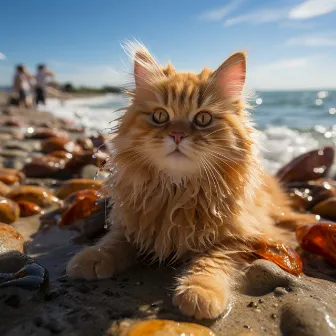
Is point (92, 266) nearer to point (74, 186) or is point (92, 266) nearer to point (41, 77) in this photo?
point (74, 186)

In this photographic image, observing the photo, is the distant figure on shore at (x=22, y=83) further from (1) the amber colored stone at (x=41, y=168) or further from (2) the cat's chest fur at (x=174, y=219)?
(2) the cat's chest fur at (x=174, y=219)

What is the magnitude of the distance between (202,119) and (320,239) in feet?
4.02

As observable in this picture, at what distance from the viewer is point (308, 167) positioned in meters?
5.39

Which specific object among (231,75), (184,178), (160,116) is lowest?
(184,178)

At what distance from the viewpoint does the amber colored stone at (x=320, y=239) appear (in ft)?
8.37

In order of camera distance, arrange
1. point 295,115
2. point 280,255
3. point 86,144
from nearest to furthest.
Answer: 1. point 280,255
2. point 86,144
3. point 295,115

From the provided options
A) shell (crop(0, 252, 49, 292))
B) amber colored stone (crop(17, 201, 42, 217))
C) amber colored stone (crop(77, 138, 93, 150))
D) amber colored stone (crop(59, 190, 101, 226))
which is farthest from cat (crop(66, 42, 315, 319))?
amber colored stone (crop(77, 138, 93, 150))

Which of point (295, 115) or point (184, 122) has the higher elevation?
point (184, 122)

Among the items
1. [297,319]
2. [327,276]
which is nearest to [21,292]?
[297,319]

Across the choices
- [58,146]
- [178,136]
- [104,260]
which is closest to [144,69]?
[178,136]

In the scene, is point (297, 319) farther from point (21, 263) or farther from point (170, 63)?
point (170, 63)

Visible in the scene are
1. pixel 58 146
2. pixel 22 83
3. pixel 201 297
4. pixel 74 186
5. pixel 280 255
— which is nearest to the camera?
pixel 201 297

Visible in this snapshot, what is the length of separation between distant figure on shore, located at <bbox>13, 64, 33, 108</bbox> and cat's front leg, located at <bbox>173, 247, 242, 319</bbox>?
1530 centimetres

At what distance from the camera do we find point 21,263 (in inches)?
80.7
